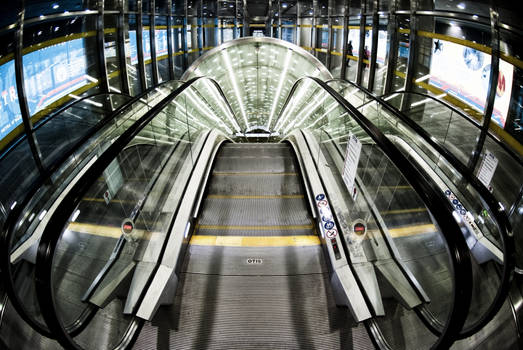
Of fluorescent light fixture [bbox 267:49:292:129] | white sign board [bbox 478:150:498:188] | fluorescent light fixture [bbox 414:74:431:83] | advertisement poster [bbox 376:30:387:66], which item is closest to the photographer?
white sign board [bbox 478:150:498:188]

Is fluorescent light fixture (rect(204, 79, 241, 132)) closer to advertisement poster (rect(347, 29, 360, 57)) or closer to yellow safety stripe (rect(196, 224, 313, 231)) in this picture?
advertisement poster (rect(347, 29, 360, 57))

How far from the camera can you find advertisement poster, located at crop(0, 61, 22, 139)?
4480 mm

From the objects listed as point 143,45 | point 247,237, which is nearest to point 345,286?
point 247,237

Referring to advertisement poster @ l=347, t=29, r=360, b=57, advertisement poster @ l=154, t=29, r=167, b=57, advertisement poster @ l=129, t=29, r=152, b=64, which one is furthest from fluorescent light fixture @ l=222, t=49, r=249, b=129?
advertisement poster @ l=347, t=29, r=360, b=57

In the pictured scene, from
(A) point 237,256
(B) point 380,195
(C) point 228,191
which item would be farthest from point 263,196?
(B) point 380,195

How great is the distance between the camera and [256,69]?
52.5 ft

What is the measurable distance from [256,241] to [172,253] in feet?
2.97

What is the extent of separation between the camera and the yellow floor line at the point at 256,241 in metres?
3.33

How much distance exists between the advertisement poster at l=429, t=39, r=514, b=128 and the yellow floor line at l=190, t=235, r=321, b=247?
4234 millimetres

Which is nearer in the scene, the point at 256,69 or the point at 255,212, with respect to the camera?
the point at 255,212

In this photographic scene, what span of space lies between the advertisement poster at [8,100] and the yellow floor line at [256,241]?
3.54m

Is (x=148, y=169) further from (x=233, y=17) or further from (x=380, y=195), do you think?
(x=233, y=17)

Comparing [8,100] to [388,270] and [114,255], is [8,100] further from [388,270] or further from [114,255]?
[388,270]

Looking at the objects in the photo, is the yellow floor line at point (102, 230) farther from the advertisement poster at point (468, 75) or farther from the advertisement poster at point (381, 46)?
the advertisement poster at point (381, 46)
